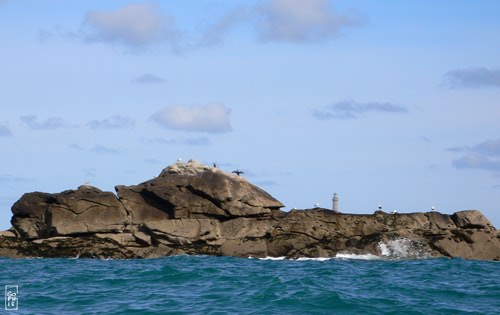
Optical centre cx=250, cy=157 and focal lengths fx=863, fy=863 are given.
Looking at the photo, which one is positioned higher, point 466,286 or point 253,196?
point 253,196

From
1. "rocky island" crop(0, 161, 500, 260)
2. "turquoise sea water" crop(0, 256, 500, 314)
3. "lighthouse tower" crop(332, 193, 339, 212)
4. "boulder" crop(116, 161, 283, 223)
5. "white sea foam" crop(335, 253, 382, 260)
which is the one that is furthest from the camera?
"lighthouse tower" crop(332, 193, 339, 212)

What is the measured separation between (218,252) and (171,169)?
9061 millimetres

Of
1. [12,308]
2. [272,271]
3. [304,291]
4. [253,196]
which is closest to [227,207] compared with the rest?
[253,196]

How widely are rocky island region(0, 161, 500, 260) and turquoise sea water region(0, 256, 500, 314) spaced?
1467 centimetres

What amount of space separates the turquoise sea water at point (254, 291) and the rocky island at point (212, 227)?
48.1 ft

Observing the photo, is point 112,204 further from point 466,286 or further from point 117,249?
point 466,286

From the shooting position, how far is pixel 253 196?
60625 millimetres

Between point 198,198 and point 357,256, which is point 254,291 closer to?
point 357,256

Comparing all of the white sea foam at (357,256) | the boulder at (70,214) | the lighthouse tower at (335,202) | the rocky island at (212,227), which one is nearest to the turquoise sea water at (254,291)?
the white sea foam at (357,256)

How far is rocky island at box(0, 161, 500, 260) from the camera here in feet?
186

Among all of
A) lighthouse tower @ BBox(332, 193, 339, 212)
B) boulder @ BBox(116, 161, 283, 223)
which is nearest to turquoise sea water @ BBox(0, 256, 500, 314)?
boulder @ BBox(116, 161, 283, 223)

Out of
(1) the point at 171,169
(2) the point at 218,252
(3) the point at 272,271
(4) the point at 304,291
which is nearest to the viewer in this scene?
(4) the point at 304,291

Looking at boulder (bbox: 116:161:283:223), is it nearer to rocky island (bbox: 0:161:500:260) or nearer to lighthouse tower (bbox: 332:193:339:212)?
rocky island (bbox: 0:161:500:260)

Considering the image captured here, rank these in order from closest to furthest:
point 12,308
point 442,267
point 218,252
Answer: point 12,308, point 442,267, point 218,252
